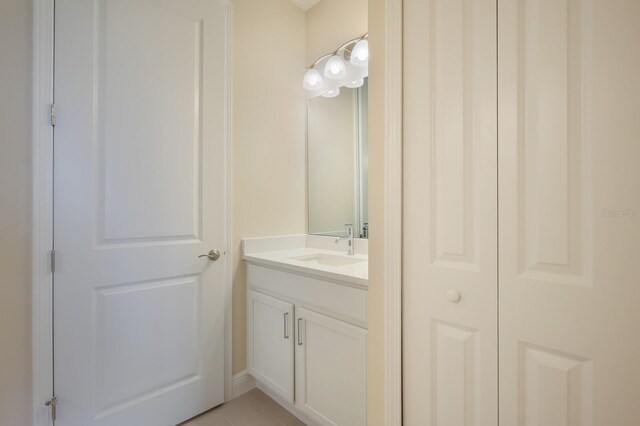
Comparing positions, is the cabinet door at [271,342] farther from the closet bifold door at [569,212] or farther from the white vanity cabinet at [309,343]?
the closet bifold door at [569,212]

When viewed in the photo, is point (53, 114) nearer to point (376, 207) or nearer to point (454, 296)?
point (376, 207)

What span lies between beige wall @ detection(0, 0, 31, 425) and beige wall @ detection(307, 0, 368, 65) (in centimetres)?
164

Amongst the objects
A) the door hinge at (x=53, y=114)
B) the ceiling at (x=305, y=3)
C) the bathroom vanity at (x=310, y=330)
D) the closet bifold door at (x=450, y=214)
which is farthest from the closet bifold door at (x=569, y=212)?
the ceiling at (x=305, y=3)

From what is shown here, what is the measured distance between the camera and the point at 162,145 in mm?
1630

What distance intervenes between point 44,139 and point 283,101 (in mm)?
1424

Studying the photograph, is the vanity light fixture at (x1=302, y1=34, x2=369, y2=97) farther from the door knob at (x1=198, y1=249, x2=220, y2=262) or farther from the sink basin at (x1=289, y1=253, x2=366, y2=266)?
the door knob at (x1=198, y1=249, x2=220, y2=262)

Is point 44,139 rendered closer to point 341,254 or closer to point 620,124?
point 341,254

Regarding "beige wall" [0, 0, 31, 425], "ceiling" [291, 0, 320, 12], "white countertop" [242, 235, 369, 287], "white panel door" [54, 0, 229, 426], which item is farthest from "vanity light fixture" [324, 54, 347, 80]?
"beige wall" [0, 0, 31, 425]

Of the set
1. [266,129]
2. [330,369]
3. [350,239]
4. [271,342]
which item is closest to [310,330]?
[330,369]

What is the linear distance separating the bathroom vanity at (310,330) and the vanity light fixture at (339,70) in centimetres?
111

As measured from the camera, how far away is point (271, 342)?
1.77 meters

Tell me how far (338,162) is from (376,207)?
1210 mm

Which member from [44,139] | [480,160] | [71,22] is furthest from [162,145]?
[480,160]

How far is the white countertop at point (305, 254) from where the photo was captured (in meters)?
1.43
